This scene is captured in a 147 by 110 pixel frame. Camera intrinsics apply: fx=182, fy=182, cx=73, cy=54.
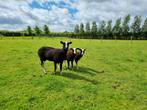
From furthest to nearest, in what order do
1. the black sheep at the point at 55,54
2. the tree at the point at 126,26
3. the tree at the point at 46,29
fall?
the tree at the point at 46,29, the tree at the point at 126,26, the black sheep at the point at 55,54

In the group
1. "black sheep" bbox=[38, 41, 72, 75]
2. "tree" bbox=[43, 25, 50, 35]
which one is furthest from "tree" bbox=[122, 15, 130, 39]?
"black sheep" bbox=[38, 41, 72, 75]

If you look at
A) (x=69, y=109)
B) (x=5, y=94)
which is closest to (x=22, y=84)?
(x=5, y=94)

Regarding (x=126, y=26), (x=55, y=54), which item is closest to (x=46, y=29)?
(x=126, y=26)

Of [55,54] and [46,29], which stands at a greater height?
[46,29]

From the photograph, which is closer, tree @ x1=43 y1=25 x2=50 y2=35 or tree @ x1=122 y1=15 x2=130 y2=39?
tree @ x1=122 y1=15 x2=130 y2=39

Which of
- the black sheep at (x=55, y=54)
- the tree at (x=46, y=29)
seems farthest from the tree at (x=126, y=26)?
the black sheep at (x=55, y=54)

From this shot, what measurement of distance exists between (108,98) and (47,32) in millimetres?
81342

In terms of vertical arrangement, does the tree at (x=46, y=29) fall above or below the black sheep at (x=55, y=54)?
above

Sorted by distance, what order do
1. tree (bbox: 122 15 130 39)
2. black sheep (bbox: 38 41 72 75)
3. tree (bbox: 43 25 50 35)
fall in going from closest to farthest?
black sheep (bbox: 38 41 72 75), tree (bbox: 122 15 130 39), tree (bbox: 43 25 50 35)

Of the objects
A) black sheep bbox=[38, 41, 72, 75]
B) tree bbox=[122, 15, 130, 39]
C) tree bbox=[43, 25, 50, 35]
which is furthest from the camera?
tree bbox=[43, 25, 50, 35]

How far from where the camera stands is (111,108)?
24.2ft

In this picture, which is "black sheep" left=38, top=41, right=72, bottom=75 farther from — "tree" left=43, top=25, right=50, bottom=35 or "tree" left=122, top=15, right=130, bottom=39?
"tree" left=43, top=25, right=50, bottom=35

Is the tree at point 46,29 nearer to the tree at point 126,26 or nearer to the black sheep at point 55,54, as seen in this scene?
the tree at point 126,26

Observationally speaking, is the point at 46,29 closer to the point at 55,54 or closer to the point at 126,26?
the point at 126,26
